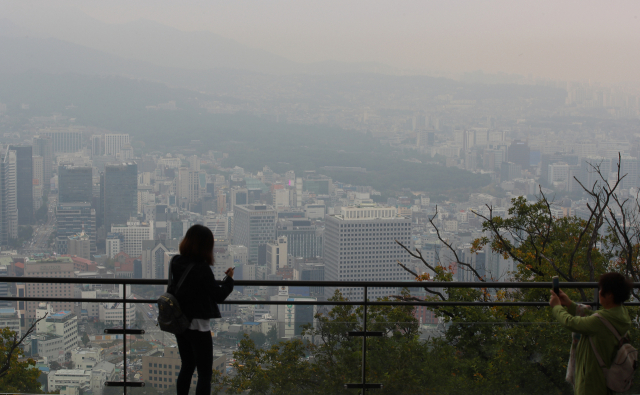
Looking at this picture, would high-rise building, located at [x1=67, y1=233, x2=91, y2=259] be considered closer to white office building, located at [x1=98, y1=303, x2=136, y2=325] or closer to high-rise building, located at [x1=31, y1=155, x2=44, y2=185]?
high-rise building, located at [x1=31, y1=155, x2=44, y2=185]

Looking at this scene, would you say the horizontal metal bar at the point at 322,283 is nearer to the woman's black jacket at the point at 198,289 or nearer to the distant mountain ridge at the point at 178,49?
the woman's black jacket at the point at 198,289

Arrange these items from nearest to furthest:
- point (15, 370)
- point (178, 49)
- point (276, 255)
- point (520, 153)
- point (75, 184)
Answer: point (15, 370) < point (276, 255) < point (520, 153) < point (75, 184) < point (178, 49)

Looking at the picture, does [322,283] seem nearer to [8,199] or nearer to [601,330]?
[601,330]

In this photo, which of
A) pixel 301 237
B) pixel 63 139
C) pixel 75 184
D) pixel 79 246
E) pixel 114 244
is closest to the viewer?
pixel 79 246

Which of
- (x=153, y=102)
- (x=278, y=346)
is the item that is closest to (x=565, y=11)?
(x=153, y=102)

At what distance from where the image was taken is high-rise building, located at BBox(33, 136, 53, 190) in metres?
92.1

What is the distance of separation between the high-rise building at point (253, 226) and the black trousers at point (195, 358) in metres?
71.6

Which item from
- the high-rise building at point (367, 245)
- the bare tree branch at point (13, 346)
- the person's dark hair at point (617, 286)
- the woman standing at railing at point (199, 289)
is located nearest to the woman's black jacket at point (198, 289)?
the woman standing at railing at point (199, 289)

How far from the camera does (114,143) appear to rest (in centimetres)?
10231

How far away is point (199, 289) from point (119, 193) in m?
94.4

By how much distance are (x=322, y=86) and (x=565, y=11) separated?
56.3m

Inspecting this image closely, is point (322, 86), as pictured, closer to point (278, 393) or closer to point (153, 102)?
point (153, 102)

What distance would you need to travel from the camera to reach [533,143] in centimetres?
8888

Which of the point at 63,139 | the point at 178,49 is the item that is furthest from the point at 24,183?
the point at 178,49
